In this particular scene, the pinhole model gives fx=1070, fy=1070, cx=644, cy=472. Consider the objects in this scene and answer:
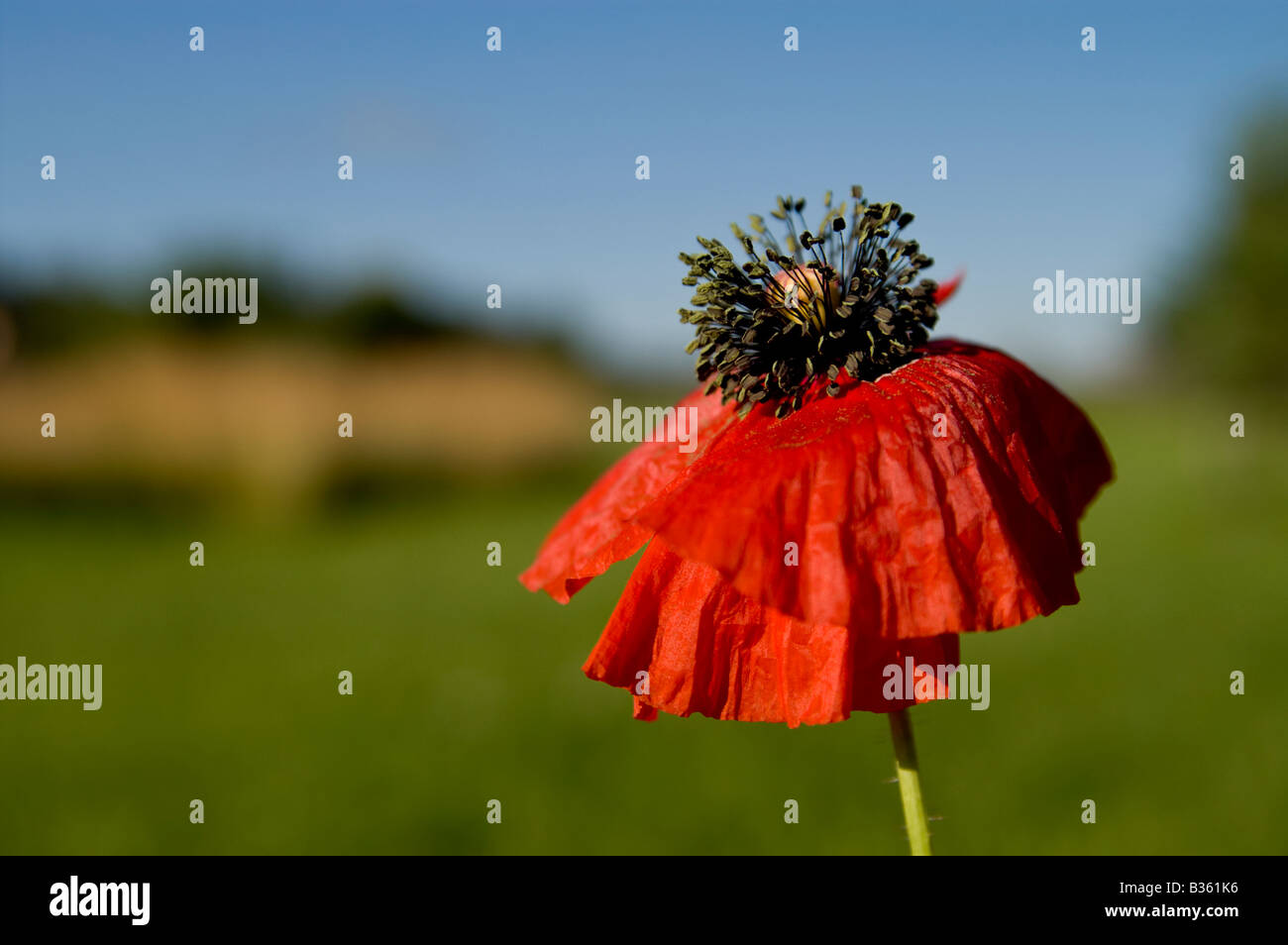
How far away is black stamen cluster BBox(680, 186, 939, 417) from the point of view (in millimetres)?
1260

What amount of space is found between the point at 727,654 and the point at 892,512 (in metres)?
0.25

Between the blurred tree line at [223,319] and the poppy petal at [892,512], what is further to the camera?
the blurred tree line at [223,319]

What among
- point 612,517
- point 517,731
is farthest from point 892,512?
point 517,731

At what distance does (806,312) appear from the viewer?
126 centimetres

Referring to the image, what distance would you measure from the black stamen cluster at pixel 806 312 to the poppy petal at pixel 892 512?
1.8 inches

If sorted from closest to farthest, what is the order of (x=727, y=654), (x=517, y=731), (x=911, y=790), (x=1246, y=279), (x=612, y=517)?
(x=911, y=790) → (x=727, y=654) → (x=612, y=517) → (x=517, y=731) → (x=1246, y=279)

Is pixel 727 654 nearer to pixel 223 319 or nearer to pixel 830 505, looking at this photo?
pixel 830 505

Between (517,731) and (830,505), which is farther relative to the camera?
(517,731)

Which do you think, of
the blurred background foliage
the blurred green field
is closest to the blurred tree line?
the blurred green field

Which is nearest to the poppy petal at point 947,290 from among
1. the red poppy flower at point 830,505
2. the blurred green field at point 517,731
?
the red poppy flower at point 830,505

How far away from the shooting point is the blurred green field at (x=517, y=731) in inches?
231

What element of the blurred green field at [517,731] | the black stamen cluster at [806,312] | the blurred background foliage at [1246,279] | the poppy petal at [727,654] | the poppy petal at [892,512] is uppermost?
the blurred background foliage at [1246,279]

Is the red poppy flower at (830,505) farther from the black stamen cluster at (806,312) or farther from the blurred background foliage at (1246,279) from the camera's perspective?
the blurred background foliage at (1246,279)
